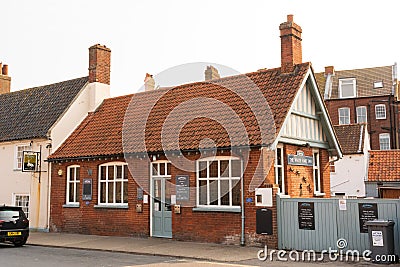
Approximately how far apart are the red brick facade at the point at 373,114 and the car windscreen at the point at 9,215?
3516 centimetres

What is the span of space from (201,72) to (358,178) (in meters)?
13.9

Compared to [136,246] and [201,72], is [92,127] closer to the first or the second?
[201,72]

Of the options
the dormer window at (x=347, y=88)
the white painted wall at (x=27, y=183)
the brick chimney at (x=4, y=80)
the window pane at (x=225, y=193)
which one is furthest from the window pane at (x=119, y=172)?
the dormer window at (x=347, y=88)

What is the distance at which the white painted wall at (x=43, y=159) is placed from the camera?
2194 cm

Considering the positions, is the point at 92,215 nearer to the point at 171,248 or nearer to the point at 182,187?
the point at 182,187

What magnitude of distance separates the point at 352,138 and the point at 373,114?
46.1 ft

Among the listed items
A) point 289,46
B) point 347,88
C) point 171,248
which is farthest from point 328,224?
point 347,88

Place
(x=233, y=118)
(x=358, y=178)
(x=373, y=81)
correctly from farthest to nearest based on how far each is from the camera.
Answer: (x=373, y=81), (x=358, y=178), (x=233, y=118)

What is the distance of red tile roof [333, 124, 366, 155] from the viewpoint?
30.9 meters

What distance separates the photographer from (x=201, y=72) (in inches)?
971

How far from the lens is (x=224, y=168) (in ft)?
53.3

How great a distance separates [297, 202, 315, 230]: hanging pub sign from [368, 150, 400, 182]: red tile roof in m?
16.7

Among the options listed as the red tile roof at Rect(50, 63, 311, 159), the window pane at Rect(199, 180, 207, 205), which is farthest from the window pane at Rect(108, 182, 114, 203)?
the window pane at Rect(199, 180, 207, 205)

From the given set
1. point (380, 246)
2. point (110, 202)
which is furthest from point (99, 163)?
point (380, 246)
